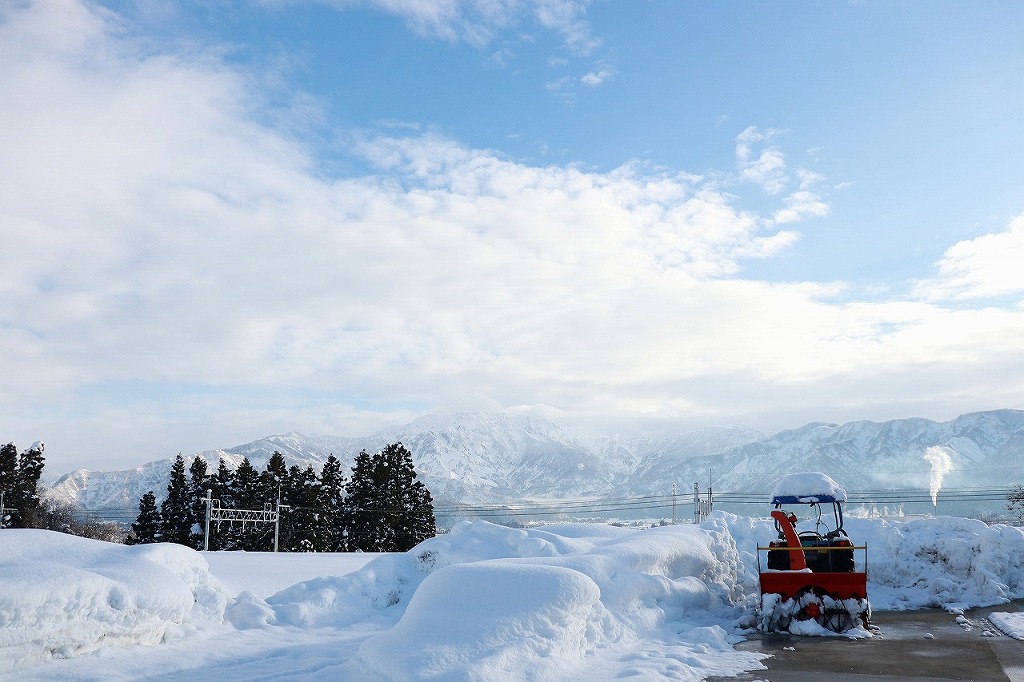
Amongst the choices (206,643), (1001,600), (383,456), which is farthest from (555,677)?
(383,456)

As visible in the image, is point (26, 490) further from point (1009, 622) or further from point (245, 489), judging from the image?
point (1009, 622)

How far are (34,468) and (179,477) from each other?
11.3 meters

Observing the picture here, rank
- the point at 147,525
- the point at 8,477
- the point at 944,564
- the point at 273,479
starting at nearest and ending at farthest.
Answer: the point at 944,564 < the point at 8,477 < the point at 273,479 < the point at 147,525

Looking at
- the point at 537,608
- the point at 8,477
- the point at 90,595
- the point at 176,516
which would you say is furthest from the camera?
the point at 176,516

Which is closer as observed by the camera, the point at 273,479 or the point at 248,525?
the point at 248,525

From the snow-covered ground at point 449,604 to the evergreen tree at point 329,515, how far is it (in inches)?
1430

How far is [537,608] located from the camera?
1131 centimetres

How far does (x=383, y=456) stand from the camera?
59469mm

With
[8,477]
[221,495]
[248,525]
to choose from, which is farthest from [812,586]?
[8,477]

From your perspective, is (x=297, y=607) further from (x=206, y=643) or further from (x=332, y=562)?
(x=332, y=562)

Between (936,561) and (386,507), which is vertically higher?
(936,561)

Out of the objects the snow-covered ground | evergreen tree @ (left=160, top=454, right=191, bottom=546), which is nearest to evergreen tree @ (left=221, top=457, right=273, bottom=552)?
evergreen tree @ (left=160, top=454, right=191, bottom=546)

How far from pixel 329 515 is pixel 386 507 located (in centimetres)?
449

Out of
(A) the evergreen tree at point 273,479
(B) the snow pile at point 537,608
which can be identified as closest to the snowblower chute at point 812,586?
(B) the snow pile at point 537,608
